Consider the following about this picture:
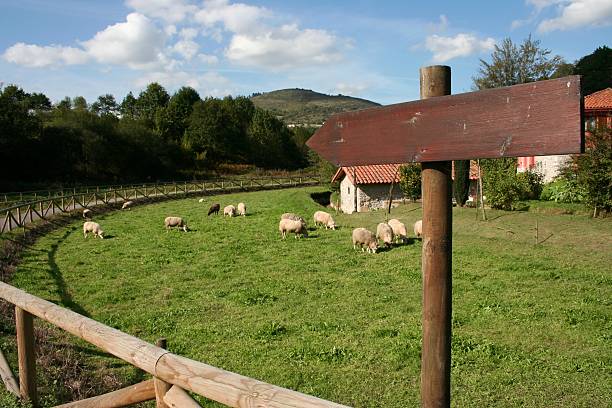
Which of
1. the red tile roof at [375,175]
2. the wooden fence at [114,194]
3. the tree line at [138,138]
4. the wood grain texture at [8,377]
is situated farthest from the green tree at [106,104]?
the wood grain texture at [8,377]

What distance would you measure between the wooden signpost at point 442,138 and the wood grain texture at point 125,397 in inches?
82.5

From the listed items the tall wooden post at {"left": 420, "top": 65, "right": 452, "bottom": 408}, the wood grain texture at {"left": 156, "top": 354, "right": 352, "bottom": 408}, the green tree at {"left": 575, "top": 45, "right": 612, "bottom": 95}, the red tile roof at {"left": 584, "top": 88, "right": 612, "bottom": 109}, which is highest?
the green tree at {"left": 575, "top": 45, "right": 612, "bottom": 95}

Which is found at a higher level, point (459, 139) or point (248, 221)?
point (459, 139)

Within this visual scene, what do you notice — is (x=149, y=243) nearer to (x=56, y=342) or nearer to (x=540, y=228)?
(x=56, y=342)

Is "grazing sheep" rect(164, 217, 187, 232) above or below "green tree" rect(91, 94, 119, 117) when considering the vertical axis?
below

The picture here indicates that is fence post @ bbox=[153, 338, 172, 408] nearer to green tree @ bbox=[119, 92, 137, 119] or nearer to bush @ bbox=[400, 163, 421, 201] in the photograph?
bush @ bbox=[400, 163, 421, 201]

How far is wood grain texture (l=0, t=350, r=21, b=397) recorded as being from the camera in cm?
496

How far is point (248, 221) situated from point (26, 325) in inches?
893

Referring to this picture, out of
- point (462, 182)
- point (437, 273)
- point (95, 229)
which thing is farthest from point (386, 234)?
point (437, 273)

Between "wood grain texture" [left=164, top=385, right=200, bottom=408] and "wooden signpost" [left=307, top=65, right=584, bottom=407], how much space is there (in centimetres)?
147

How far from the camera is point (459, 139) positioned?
107 inches

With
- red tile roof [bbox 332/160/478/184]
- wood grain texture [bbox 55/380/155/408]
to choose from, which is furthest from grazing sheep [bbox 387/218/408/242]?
wood grain texture [bbox 55/380/155/408]

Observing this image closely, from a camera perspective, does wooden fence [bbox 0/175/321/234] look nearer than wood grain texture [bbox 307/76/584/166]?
No

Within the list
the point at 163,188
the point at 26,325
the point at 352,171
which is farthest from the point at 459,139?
the point at 163,188
